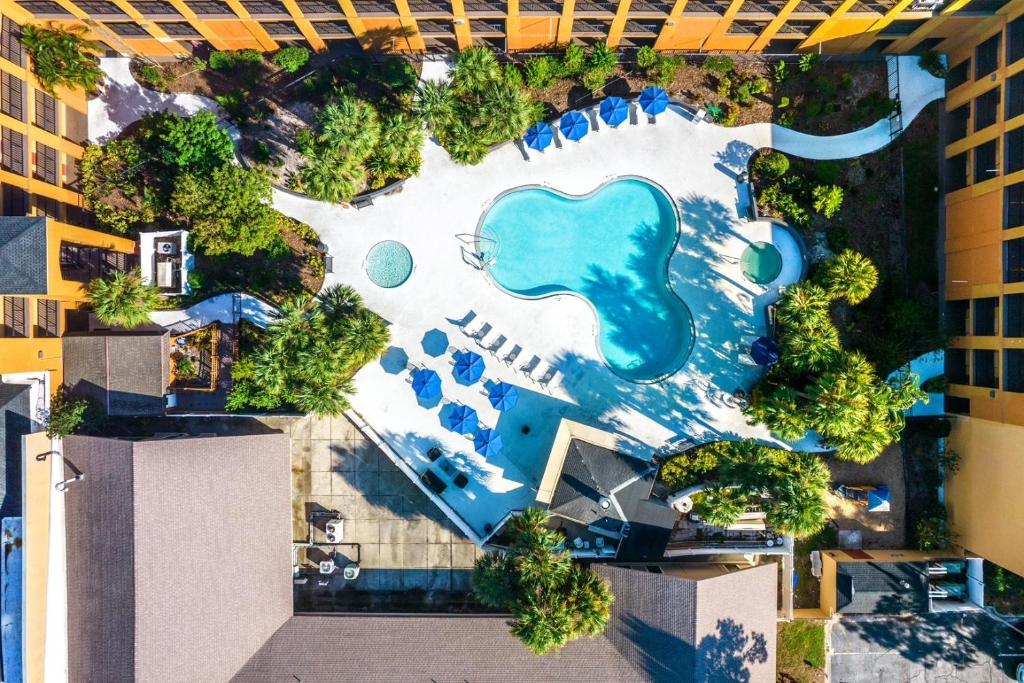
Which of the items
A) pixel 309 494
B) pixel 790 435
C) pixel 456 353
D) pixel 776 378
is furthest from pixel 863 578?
pixel 309 494

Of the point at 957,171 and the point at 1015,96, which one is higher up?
the point at 1015,96

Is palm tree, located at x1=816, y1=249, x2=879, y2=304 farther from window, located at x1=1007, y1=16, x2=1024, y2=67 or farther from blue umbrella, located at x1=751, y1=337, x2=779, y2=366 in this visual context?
window, located at x1=1007, y1=16, x2=1024, y2=67

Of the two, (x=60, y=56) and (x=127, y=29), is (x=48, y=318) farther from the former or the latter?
(x=127, y=29)

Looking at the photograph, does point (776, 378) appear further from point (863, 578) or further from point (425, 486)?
point (425, 486)

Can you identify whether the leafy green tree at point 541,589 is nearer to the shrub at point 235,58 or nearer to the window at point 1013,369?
the window at point 1013,369

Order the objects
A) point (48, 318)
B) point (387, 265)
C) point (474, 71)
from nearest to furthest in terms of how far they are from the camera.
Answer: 1. point (474, 71)
2. point (48, 318)
3. point (387, 265)

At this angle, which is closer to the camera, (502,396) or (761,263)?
(502,396)

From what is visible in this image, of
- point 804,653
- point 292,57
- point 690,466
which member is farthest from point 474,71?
point 804,653
